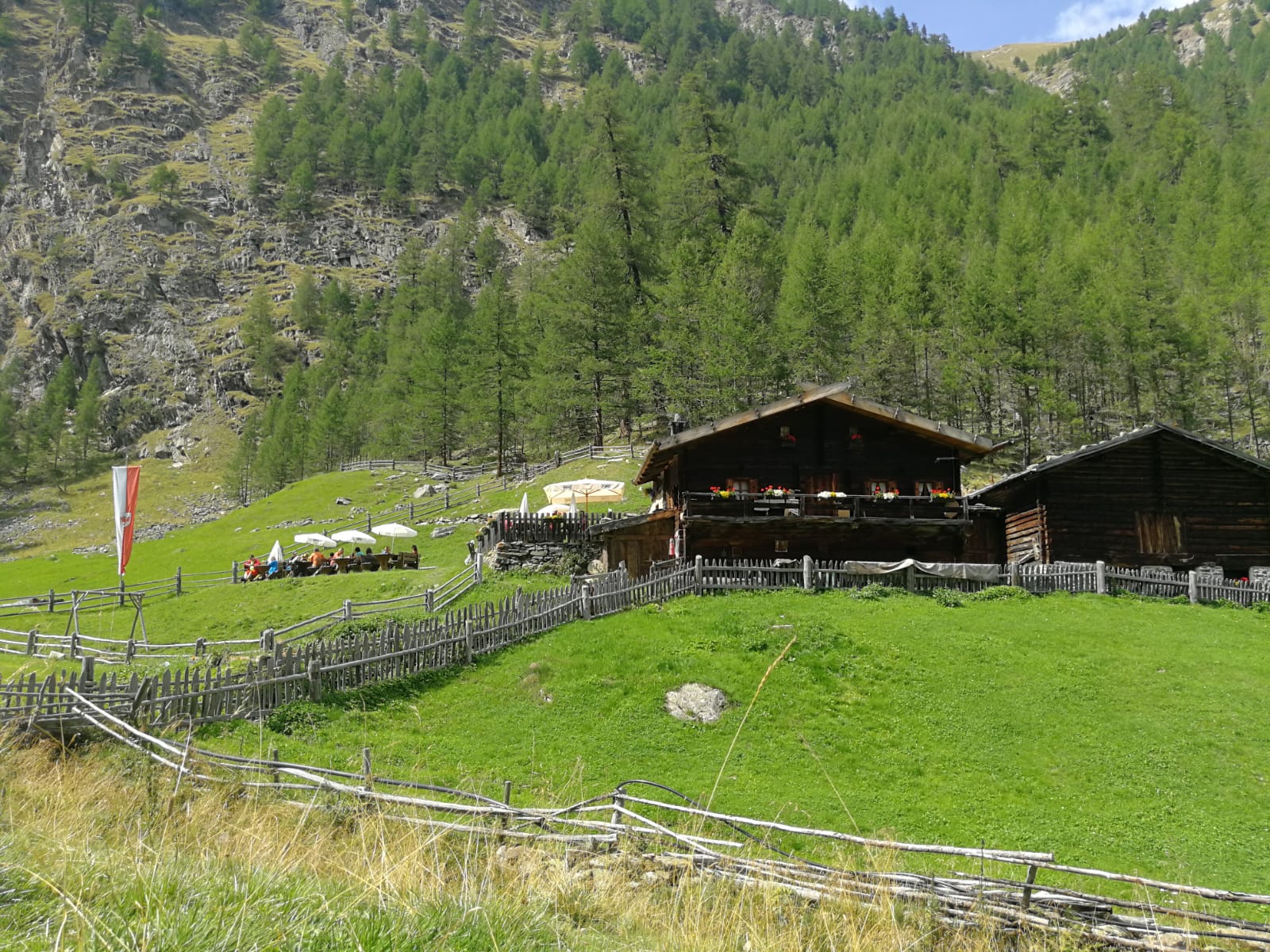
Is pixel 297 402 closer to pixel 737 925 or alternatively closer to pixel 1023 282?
pixel 1023 282

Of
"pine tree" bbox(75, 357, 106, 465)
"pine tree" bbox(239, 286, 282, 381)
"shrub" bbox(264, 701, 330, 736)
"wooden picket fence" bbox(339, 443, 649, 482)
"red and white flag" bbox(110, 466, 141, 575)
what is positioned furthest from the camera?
"pine tree" bbox(239, 286, 282, 381)

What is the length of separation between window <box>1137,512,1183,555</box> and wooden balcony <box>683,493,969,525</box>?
8360 mm

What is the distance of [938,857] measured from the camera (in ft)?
31.2

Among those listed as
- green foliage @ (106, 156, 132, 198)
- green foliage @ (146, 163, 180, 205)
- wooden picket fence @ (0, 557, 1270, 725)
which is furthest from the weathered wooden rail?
green foliage @ (106, 156, 132, 198)

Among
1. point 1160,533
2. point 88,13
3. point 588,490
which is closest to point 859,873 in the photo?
point 588,490

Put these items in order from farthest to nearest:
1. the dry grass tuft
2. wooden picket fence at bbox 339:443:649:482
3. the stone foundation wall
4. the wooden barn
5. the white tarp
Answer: wooden picket fence at bbox 339:443:649:482 < the wooden barn < the stone foundation wall < the white tarp < the dry grass tuft

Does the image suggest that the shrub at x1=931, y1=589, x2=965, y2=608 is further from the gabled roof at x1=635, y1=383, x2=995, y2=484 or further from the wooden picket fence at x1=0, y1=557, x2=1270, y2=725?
the gabled roof at x1=635, y1=383, x2=995, y2=484

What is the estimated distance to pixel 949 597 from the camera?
21.8 meters

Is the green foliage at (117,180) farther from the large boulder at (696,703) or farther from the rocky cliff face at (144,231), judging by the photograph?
the large boulder at (696,703)

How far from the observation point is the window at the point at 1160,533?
29.6 m

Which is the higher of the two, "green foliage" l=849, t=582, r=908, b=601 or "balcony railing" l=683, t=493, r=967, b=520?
"balcony railing" l=683, t=493, r=967, b=520

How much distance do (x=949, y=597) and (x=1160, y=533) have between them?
13850mm

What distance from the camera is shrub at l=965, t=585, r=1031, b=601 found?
72.4 feet

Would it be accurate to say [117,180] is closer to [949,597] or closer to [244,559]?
[244,559]
